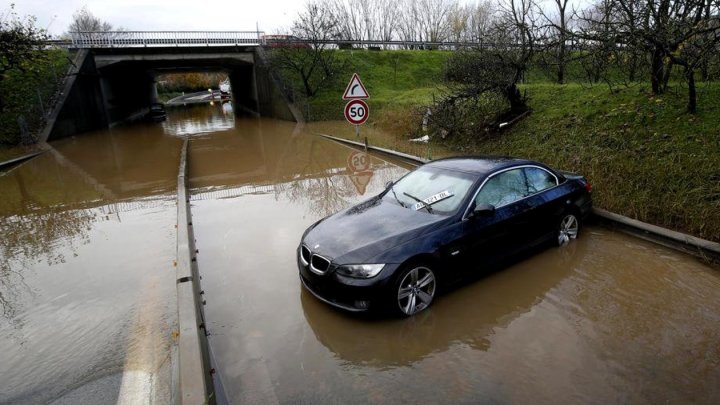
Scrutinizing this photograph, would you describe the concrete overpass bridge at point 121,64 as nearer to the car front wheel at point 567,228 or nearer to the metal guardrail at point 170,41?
the metal guardrail at point 170,41

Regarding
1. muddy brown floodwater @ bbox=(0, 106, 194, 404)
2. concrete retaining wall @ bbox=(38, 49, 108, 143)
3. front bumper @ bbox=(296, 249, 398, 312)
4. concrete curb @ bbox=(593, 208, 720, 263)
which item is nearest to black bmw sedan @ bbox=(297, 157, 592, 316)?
front bumper @ bbox=(296, 249, 398, 312)

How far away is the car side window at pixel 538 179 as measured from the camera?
5.75 metres

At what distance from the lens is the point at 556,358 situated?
3.74 metres

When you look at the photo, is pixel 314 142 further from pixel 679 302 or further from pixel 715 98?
pixel 679 302

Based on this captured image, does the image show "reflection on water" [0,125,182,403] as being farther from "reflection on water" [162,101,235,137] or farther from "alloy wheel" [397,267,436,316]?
"reflection on water" [162,101,235,137]

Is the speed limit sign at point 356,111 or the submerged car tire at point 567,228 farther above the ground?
the speed limit sign at point 356,111

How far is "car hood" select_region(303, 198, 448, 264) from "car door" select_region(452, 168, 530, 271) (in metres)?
0.44

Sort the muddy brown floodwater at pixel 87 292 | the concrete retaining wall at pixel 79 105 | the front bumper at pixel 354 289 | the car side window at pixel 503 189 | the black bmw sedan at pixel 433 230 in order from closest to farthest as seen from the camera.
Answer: the muddy brown floodwater at pixel 87 292 < the front bumper at pixel 354 289 < the black bmw sedan at pixel 433 230 < the car side window at pixel 503 189 < the concrete retaining wall at pixel 79 105

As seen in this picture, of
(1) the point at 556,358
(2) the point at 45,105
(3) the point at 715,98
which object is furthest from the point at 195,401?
(2) the point at 45,105

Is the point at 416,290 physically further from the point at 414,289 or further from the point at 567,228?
the point at 567,228

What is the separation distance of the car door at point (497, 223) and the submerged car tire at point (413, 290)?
1.79 feet

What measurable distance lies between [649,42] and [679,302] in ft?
18.9

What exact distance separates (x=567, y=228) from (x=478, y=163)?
1.74 m

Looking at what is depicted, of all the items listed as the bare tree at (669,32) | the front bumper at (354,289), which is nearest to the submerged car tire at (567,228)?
the front bumper at (354,289)
